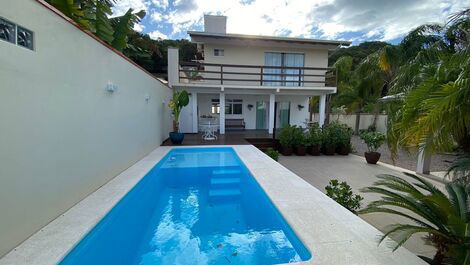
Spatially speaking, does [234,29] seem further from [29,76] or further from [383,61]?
[29,76]

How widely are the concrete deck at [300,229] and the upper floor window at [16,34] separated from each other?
2436mm

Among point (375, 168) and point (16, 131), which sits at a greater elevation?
point (16, 131)

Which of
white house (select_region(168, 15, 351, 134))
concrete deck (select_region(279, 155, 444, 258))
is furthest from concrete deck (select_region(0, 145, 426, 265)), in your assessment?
white house (select_region(168, 15, 351, 134))

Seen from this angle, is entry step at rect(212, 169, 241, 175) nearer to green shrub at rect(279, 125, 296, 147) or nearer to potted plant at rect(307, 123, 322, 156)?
green shrub at rect(279, 125, 296, 147)

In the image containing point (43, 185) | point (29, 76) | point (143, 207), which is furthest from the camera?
point (143, 207)

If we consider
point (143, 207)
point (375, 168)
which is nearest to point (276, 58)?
point (375, 168)

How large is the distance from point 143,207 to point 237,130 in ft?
37.8

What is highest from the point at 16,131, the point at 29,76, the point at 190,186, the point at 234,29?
the point at 234,29

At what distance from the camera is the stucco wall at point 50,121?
8.01 feet

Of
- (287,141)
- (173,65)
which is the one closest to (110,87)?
(287,141)

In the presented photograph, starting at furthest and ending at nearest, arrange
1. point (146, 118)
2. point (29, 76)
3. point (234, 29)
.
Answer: point (234, 29) < point (146, 118) < point (29, 76)

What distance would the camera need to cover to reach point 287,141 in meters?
10.7

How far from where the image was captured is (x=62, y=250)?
99.7 inches

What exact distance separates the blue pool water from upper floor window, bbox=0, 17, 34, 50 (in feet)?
8.54
